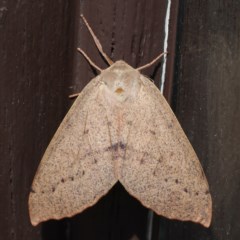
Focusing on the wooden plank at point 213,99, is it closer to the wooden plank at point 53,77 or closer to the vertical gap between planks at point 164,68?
the vertical gap between planks at point 164,68

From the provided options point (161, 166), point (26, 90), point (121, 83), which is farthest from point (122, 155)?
point (26, 90)

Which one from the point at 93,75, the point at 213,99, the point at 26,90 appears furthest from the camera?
the point at 213,99

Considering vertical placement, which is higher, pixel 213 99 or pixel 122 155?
pixel 213 99

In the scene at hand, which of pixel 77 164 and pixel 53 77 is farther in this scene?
pixel 77 164

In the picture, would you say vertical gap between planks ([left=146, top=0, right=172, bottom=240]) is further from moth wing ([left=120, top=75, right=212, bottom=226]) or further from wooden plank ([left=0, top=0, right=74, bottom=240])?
wooden plank ([left=0, top=0, right=74, bottom=240])

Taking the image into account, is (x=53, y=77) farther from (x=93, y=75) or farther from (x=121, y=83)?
(x=121, y=83)

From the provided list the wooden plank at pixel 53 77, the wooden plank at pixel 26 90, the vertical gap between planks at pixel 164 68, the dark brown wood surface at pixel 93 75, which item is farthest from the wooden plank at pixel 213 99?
the wooden plank at pixel 26 90

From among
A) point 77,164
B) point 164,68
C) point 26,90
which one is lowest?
point 77,164
